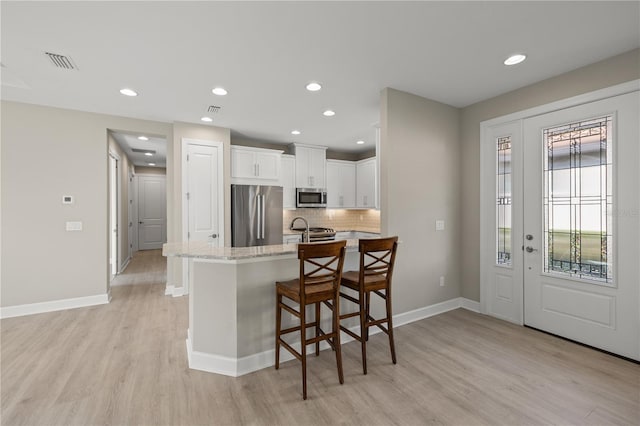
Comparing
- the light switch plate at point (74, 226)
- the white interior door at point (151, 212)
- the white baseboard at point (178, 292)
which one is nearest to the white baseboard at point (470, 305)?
the white baseboard at point (178, 292)

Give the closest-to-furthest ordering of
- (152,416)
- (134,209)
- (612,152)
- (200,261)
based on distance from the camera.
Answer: (152,416)
(200,261)
(612,152)
(134,209)

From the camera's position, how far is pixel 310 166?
5.90 m

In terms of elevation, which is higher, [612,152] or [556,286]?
[612,152]

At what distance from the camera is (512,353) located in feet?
8.68

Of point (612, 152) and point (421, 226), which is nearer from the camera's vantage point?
point (612, 152)

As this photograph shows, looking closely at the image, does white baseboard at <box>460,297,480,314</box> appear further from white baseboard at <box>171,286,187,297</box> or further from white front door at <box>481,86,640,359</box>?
white baseboard at <box>171,286,187,297</box>

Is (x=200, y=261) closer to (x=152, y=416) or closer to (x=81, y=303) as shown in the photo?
(x=152, y=416)

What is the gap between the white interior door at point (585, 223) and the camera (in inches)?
99.3

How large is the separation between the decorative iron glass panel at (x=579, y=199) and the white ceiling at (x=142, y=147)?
5.46m

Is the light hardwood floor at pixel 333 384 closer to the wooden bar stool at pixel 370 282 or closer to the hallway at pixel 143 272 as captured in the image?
the wooden bar stool at pixel 370 282

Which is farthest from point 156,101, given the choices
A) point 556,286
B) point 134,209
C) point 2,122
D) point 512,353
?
point 134,209

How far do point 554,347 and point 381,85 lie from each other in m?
3.22

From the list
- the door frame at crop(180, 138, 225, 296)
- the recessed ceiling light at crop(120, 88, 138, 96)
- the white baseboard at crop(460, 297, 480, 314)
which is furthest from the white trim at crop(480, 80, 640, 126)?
the recessed ceiling light at crop(120, 88, 138, 96)

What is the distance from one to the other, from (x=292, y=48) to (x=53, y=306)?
449cm
